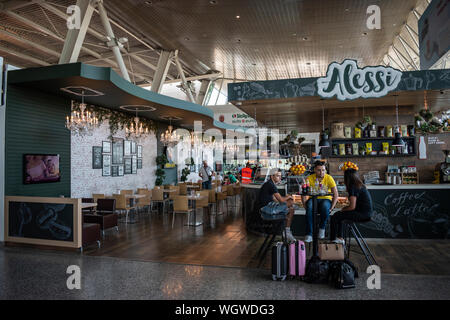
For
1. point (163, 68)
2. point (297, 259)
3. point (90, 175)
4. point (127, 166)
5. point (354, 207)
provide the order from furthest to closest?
1. point (163, 68)
2. point (127, 166)
3. point (90, 175)
4. point (354, 207)
5. point (297, 259)

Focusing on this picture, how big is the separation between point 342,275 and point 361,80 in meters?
3.86

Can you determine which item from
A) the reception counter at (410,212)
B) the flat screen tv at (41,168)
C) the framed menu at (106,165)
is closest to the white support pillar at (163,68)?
the framed menu at (106,165)

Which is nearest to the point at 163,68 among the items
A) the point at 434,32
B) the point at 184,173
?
the point at 184,173

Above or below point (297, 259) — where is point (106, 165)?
above

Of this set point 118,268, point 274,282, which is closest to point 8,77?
point 118,268

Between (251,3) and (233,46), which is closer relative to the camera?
(251,3)

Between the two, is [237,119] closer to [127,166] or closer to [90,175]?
[127,166]

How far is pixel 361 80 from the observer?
5.76 metres

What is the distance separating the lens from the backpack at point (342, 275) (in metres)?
3.41

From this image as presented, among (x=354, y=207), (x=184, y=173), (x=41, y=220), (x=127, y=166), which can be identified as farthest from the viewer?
(x=184, y=173)

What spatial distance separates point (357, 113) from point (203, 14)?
4741 mm

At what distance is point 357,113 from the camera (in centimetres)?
762

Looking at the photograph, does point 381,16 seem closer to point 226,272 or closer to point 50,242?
point 226,272

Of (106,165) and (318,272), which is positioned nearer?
(318,272)
